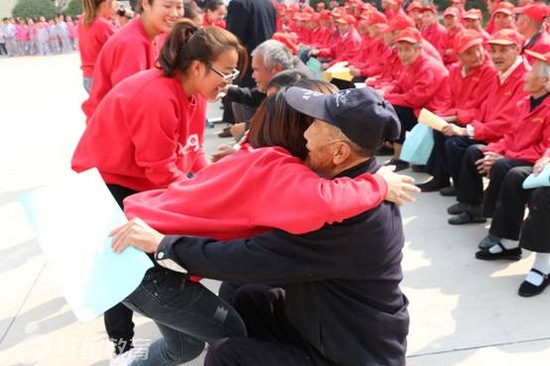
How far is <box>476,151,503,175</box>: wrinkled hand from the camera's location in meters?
3.99

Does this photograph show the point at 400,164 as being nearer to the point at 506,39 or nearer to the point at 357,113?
the point at 506,39

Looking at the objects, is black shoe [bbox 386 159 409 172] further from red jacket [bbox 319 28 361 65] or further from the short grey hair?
red jacket [bbox 319 28 361 65]

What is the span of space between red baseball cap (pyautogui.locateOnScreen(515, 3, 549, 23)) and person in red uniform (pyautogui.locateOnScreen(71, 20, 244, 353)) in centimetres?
491

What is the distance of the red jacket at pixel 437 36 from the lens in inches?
369

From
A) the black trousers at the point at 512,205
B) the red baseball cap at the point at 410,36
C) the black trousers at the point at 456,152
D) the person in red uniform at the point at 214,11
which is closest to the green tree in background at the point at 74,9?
the person in red uniform at the point at 214,11

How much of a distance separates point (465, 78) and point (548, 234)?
2184 millimetres

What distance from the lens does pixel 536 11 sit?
19.8ft

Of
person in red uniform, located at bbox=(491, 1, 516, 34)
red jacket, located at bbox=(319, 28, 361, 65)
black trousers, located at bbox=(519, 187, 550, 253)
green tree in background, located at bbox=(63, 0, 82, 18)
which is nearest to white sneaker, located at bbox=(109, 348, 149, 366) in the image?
black trousers, located at bbox=(519, 187, 550, 253)

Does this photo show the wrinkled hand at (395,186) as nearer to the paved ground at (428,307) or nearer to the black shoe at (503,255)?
the paved ground at (428,307)

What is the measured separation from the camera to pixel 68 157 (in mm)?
6695

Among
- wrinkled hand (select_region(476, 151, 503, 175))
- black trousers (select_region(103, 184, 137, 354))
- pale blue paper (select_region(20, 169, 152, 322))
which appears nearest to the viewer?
pale blue paper (select_region(20, 169, 152, 322))

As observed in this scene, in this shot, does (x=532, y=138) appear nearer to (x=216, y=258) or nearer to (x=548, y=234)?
(x=548, y=234)

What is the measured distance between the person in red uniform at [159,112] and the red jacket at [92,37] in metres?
1.89

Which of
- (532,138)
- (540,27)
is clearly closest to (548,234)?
(532,138)
